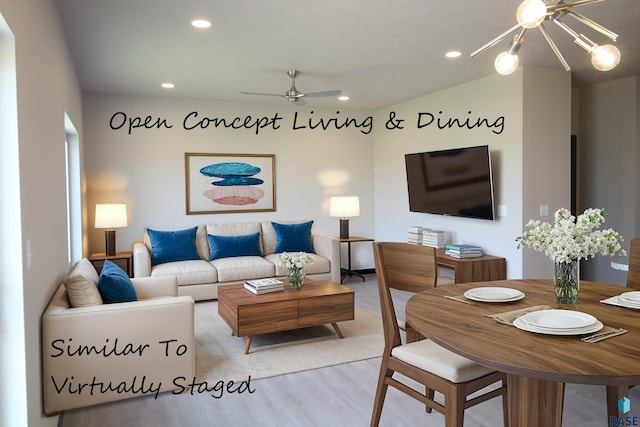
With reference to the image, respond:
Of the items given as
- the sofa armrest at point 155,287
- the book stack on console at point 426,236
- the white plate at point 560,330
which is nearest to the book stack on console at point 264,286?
the sofa armrest at point 155,287

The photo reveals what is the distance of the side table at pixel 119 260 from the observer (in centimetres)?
527

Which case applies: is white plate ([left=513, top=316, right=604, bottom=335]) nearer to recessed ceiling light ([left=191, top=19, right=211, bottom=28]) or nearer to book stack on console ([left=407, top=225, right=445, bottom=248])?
recessed ceiling light ([left=191, top=19, right=211, bottom=28])

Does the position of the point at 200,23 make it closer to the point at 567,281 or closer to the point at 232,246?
the point at 567,281

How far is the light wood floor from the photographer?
269 centimetres

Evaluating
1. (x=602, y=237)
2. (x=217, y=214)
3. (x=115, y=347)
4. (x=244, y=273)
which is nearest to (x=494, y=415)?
(x=602, y=237)

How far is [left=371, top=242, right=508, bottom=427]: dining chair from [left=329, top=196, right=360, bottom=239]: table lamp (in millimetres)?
3849

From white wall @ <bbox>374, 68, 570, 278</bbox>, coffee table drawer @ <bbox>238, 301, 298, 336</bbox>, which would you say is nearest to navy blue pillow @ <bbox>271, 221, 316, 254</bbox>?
white wall @ <bbox>374, 68, 570, 278</bbox>

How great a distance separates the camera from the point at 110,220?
5363 millimetres

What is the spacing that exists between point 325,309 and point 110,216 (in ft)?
9.25

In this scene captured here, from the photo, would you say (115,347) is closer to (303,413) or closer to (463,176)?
(303,413)

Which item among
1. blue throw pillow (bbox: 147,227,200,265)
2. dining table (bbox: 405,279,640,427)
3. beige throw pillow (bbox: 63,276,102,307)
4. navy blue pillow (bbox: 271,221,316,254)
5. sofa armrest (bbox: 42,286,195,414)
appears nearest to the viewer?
dining table (bbox: 405,279,640,427)

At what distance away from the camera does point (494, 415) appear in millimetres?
2732

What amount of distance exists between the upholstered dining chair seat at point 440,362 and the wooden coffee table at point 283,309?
1639mm

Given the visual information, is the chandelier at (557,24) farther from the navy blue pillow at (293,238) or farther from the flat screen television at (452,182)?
the navy blue pillow at (293,238)
